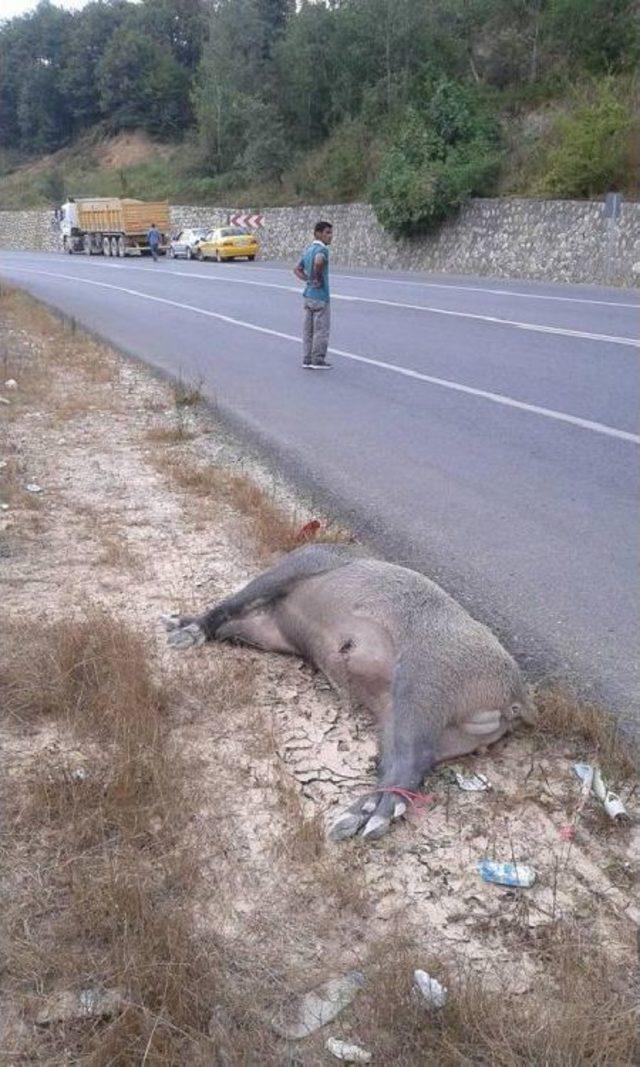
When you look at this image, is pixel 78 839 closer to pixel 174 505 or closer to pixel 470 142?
pixel 174 505

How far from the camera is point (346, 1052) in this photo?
238 cm

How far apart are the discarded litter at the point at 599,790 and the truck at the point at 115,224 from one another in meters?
43.0

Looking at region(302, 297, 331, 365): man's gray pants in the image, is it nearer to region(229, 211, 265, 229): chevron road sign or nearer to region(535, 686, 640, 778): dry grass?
region(535, 686, 640, 778): dry grass

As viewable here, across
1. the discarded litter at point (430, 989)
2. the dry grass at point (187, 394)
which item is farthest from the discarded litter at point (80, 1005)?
the dry grass at point (187, 394)

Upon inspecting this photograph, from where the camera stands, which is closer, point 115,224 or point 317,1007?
point 317,1007

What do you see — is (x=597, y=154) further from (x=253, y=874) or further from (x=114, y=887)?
(x=114, y=887)

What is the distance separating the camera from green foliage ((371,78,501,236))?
30.7 meters

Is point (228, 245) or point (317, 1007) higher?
point (317, 1007)

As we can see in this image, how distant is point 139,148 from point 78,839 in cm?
7796

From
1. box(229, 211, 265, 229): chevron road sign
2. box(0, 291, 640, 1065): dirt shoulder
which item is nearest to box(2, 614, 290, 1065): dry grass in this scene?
box(0, 291, 640, 1065): dirt shoulder

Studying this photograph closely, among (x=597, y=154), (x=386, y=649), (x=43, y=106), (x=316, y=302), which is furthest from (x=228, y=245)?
(x=43, y=106)

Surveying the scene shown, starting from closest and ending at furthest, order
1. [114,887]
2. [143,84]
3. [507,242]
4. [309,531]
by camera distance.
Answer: [114,887], [309,531], [507,242], [143,84]

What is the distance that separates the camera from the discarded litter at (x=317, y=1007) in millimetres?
2455

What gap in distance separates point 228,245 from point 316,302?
28.3 meters
